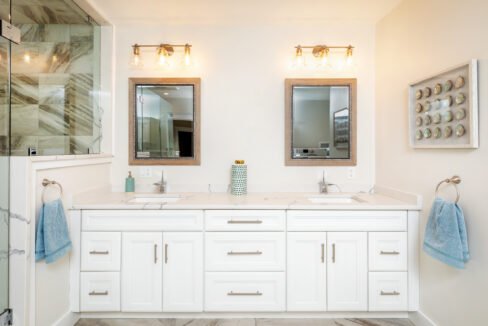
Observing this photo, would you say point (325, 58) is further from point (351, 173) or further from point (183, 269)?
point (183, 269)

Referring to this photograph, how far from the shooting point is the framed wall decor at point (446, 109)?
59.3 inches

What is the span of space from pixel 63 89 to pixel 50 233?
1371mm

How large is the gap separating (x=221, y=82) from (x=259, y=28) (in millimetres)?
585

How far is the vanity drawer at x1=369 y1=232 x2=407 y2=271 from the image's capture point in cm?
203

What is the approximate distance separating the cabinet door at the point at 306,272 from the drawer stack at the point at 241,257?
0.07m

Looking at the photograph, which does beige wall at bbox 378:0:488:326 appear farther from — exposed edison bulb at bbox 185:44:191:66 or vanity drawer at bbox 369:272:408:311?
exposed edison bulb at bbox 185:44:191:66

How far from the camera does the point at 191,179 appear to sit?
2615mm

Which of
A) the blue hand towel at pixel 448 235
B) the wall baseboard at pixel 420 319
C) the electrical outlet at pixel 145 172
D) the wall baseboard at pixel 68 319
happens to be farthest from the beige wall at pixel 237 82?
the wall baseboard at pixel 420 319

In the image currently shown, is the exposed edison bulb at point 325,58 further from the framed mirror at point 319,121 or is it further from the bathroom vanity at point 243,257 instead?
the bathroom vanity at point 243,257

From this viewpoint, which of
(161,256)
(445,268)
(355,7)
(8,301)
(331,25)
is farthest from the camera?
(331,25)

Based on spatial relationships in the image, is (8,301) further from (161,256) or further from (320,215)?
(320,215)

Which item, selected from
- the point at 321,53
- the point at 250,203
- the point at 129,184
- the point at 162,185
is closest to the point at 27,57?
the point at 129,184

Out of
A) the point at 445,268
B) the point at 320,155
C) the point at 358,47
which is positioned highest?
the point at 358,47

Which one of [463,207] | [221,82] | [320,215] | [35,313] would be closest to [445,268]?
[463,207]
